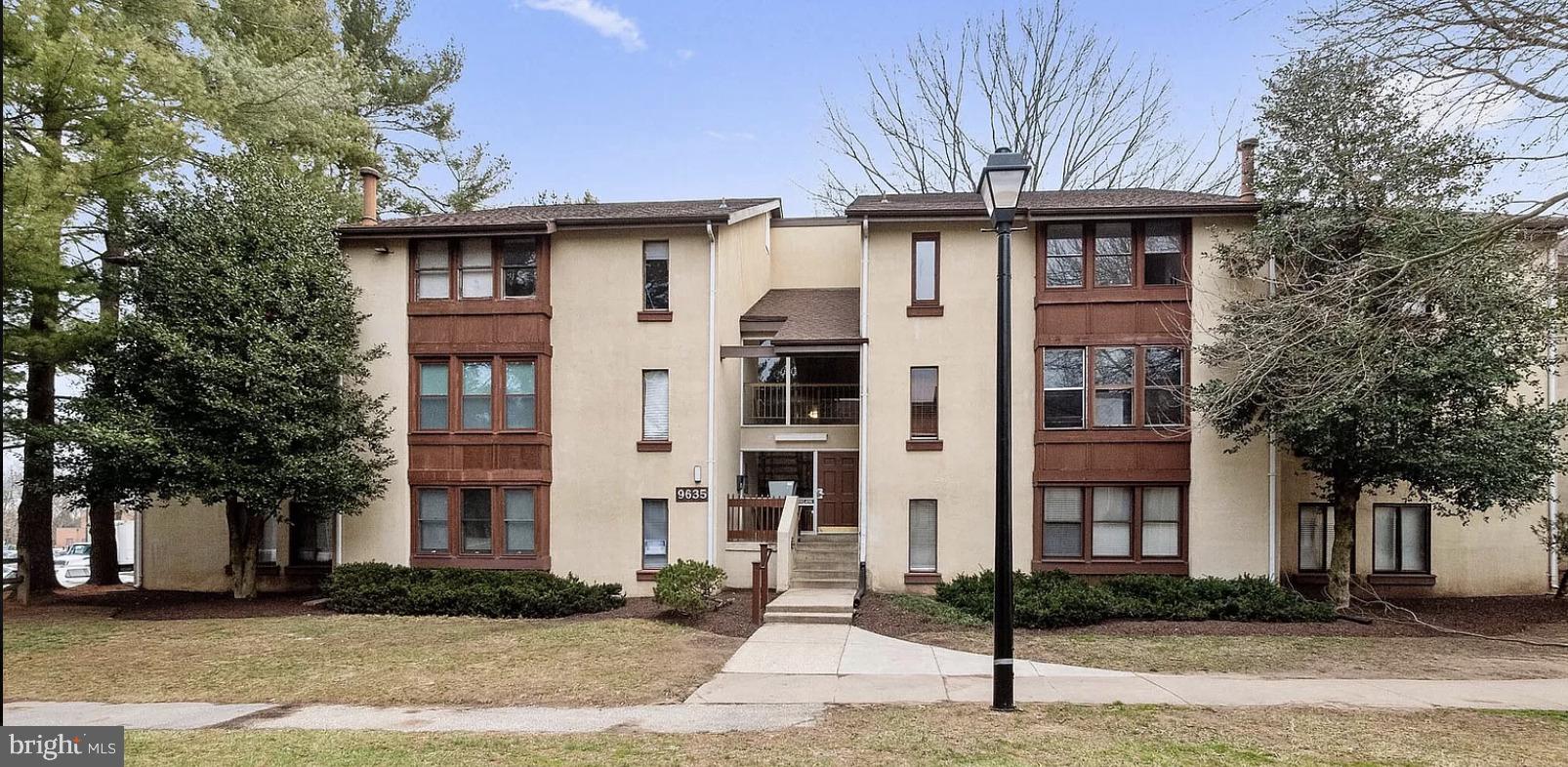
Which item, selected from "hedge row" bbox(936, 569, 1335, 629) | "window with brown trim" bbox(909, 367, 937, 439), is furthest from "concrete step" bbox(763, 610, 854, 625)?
"window with brown trim" bbox(909, 367, 937, 439)

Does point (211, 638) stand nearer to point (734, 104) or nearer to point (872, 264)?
point (872, 264)

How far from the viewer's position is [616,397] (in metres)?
17.3

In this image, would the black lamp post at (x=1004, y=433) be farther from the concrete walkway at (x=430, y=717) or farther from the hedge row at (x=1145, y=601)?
the hedge row at (x=1145, y=601)

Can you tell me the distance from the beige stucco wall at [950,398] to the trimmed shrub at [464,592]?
17.8 feet

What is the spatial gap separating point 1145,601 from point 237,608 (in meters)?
16.0

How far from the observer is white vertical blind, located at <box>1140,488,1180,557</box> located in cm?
1641

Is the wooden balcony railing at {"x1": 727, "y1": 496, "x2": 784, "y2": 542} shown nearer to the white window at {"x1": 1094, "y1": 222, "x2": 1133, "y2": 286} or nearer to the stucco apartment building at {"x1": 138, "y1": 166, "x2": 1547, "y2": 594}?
the stucco apartment building at {"x1": 138, "y1": 166, "x2": 1547, "y2": 594}

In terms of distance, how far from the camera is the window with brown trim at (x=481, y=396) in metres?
17.3

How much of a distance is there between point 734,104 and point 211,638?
2004 centimetres

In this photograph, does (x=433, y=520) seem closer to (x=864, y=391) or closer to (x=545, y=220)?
(x=545, y=220)

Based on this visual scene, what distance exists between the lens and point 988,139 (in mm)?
29266

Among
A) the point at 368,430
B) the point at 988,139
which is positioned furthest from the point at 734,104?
the point at 368,430

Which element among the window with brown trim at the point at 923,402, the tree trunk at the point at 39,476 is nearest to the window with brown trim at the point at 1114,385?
the window with brown trim at the point at 923,402

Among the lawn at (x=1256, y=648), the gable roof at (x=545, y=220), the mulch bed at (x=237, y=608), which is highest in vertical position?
the gable roof at (x=545, y=220)
